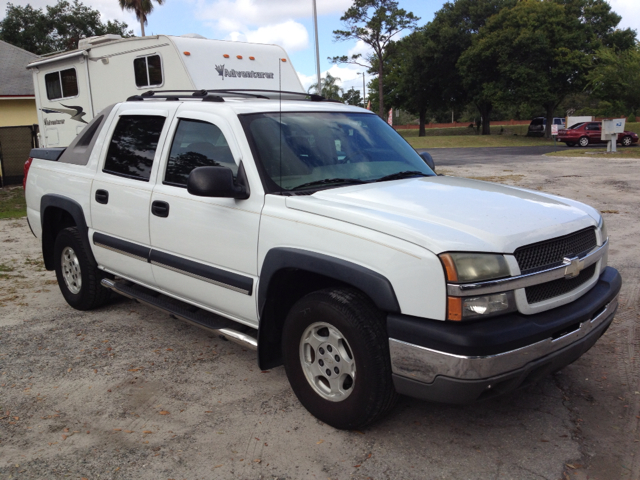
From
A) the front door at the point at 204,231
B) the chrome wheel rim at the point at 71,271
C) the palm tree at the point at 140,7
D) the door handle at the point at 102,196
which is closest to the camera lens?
the front door at the point at 204,231

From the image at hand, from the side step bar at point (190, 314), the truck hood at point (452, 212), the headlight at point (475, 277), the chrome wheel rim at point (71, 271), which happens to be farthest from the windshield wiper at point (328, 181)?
the chrome wheel rim at point (71, 271)

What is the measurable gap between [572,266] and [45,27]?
51635 millimetres

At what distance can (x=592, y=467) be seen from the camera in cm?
296

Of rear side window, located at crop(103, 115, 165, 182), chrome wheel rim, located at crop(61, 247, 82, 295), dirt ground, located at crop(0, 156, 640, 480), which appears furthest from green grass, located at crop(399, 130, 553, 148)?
dirt ground, located at crop(0, 156, 640, 480)

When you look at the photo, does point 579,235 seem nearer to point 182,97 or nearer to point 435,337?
point 435,337

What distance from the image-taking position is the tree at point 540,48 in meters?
41.7

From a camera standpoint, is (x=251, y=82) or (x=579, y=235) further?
(x=251, y=82)

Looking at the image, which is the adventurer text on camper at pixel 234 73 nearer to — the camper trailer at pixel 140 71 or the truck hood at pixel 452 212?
the camper trailer at pixel 140 71

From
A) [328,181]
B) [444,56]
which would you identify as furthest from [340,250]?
[444,56]

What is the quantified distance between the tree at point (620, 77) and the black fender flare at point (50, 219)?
115ft

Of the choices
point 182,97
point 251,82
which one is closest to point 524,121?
point 251,82

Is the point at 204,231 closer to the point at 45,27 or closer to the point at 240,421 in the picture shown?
the point at 240,421

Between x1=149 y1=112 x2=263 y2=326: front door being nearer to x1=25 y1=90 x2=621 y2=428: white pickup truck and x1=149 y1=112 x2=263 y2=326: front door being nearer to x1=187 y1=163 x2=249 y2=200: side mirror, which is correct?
x1=25 y1=90 x2=621 y2=428: white pickup truck

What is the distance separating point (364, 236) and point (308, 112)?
1538mm
